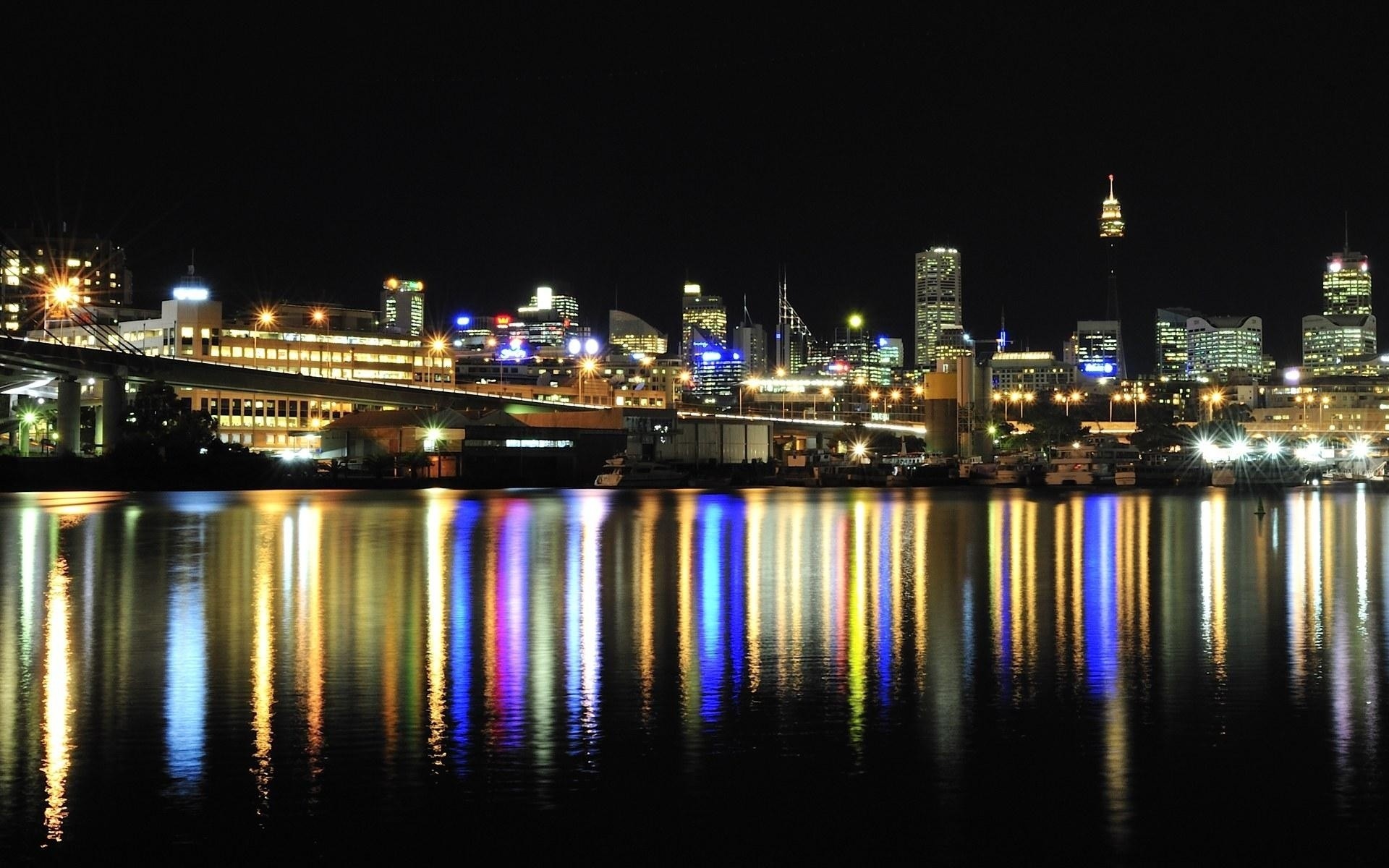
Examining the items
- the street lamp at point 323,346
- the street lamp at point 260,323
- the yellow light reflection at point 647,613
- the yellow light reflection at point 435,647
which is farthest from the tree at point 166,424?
the yellow light reflection at point 435,647

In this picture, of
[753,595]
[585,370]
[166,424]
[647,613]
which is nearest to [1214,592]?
[753,595]

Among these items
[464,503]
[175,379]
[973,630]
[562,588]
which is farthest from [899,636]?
[175,379]

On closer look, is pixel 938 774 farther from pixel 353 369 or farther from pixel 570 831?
pixel 353 369

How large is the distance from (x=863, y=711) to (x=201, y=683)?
852 centimetres

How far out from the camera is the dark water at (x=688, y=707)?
42.5 feet

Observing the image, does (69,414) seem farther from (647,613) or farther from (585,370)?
(585,370)

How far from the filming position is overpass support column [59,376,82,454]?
94.4 m

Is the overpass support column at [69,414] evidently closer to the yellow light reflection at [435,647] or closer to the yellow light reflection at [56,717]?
the yellow light reflection at [435,647]

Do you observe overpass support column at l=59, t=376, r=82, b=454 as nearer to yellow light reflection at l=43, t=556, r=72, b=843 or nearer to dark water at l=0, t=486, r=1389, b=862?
dark water at l=0, t=486, r=1389, b=862

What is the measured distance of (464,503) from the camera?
2916 inches

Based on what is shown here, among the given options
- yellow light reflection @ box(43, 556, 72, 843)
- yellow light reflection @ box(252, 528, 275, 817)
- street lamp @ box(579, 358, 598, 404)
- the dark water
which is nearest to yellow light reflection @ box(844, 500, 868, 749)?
the dark water

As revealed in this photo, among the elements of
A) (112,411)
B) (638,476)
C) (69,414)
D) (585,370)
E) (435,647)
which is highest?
(585,370)

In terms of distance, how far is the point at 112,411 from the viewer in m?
100

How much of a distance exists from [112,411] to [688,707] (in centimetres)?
9088
